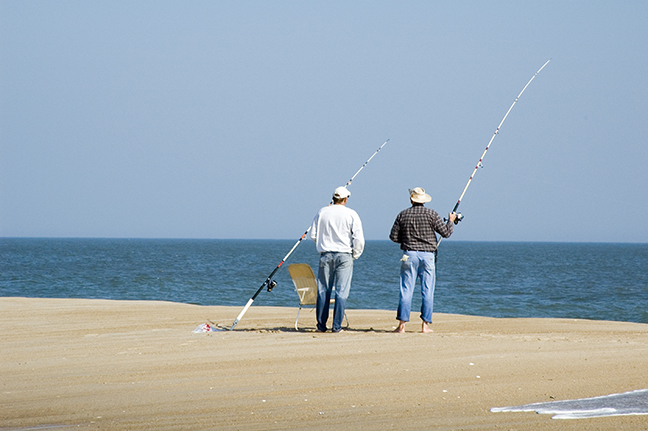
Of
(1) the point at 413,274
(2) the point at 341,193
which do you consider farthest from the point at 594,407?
(2) the point at 341,193

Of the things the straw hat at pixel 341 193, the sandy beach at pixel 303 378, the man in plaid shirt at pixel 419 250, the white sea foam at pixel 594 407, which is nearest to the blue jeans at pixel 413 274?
the man in plaid shirt at pixel 419 250

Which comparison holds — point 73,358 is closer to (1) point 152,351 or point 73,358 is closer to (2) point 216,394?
(1) point 152,351

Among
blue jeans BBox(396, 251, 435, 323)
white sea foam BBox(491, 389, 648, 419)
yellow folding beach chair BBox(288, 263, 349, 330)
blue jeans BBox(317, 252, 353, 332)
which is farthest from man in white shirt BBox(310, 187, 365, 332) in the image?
white sea foam BBox(491, 389, 648, 419)

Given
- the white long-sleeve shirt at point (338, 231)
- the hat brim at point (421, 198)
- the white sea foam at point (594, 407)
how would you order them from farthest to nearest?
1. the hat brim at point (421, 198)
2. the white long-sleeve shirt at point (338, 231)
3. the white sea foam at point (594, 407)

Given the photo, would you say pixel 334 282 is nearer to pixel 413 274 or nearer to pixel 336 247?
pixel 336 247

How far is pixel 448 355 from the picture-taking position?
18.5 feet

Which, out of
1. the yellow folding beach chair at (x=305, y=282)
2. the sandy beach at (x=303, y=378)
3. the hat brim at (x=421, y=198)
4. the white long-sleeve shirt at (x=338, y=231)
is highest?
the hat brim at (x=421, y=198)

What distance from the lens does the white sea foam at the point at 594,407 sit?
3815 millimetres

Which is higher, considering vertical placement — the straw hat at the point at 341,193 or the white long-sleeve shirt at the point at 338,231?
the straw hat at the point at 341,193

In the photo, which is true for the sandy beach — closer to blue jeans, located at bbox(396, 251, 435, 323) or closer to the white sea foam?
the white sea foam

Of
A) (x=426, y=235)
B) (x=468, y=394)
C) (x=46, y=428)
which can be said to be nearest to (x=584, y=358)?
(x=468, y=394)

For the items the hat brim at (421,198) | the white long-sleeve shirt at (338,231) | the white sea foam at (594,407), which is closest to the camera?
the white sea foam at (594,407)

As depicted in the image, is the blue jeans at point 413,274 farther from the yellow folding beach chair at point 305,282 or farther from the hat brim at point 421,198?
the yellow folding beach chair at point 305,282

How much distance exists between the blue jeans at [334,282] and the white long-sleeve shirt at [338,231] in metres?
0.08
